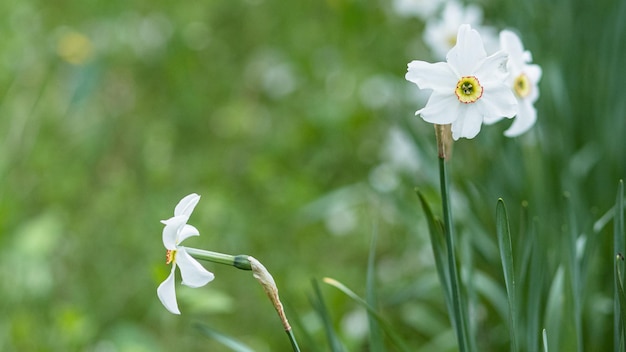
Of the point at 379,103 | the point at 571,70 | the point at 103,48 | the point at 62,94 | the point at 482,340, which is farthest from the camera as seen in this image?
the point at 103,48

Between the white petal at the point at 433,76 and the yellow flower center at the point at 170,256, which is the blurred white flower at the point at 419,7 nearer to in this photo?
the white petal at the point at 433,76

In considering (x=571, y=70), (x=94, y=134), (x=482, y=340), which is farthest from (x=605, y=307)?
(x=94, y=134)

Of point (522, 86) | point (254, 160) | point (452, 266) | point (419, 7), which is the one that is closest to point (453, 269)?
point (452, 266)

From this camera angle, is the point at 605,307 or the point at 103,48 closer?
the point at 605,307

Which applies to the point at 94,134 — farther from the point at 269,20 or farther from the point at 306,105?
the point at 269,20

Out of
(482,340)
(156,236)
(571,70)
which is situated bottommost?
(156,236)

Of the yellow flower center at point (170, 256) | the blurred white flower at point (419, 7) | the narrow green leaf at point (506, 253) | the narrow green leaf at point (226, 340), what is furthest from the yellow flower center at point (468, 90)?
the blurred white flower at point (419, 7)

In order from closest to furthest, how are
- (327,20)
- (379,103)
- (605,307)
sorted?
(605,307) < (379,103) < (327,20)
